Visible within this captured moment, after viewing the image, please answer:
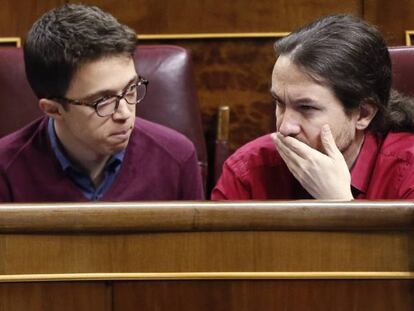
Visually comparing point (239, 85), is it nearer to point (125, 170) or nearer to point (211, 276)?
point (125, 170)

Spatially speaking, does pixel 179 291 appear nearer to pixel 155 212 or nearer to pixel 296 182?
pixel 155 212

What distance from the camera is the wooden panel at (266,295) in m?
0.78

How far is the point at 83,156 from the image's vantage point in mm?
1186

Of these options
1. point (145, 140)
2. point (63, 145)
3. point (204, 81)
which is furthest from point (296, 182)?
point (204, 81)

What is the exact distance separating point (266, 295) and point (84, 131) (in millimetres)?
467

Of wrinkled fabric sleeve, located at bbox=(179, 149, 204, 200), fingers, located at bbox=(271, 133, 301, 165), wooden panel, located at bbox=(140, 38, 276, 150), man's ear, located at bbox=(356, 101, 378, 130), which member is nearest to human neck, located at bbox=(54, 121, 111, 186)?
wrinkled fabric sleeve, located at bbox=(179, 149, 204, 200)

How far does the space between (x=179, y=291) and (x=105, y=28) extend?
50cm

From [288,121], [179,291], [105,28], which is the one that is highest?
[105,28]

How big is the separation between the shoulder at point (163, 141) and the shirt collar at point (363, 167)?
255 millimetres

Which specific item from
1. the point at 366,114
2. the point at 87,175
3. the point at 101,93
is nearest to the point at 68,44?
the point at 101,93

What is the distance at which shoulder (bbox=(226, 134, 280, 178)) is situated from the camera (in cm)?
114

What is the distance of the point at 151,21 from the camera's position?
1.74 metres

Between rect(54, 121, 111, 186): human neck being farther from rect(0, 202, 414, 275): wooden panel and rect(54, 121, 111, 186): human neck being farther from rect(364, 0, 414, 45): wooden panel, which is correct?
rect(364, 0, 414, 45): wooden panel

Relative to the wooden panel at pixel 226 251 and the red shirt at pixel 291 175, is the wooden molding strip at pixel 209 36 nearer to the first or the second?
the red shirt at pixel 291 175
